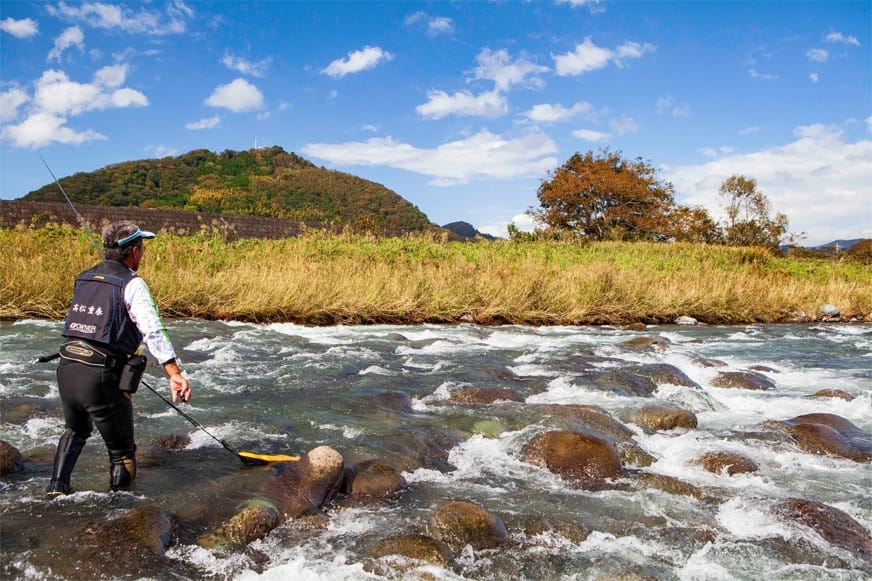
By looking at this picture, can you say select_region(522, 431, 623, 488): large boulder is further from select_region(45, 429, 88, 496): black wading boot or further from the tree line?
the tree line

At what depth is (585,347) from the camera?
34.4 feet

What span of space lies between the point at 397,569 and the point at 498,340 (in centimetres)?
784

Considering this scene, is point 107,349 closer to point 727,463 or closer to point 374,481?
point 374,481

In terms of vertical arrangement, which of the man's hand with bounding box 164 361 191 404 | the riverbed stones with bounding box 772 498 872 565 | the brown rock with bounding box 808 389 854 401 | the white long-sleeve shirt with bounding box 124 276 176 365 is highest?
the white long-sleeve shirt with bounding box 124 276 176 365

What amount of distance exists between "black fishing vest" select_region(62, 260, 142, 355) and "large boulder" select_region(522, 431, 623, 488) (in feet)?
9.85

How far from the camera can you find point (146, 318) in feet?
12.4

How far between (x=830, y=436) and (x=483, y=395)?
3073 mm

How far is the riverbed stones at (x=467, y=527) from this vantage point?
12.0 feet

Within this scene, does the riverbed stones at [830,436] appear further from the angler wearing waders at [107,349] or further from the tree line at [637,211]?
the tree line at [637,211]

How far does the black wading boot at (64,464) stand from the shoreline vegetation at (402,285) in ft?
25.6

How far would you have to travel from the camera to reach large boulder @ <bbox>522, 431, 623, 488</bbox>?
4.78 m

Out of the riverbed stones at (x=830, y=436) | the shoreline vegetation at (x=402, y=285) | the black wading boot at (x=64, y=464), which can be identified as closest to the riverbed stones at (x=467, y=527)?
the black wading boot at (x=64, y=464)

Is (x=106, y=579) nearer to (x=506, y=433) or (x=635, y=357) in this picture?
(x=506, y=433)

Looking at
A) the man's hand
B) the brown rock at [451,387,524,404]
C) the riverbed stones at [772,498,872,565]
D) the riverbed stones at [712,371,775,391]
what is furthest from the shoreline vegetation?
the riverbed stones at [772,498,872,565]
